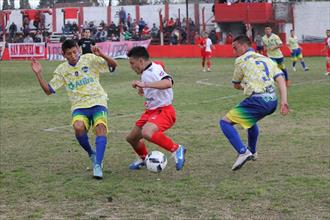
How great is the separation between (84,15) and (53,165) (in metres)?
45.3

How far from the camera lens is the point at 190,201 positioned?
745 centimetres

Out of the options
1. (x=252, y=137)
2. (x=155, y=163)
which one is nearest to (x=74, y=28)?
(x=252, y=137)

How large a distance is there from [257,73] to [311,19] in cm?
4155

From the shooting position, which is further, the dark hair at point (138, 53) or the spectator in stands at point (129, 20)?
the spectator in stands at point (129, 20)

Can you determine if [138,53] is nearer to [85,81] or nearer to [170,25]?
[85,81]

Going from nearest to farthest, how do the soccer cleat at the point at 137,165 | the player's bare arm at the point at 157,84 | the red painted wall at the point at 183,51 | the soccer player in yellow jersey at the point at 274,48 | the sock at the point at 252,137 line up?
1. the player's bare arm at the point at 157,84
2. the soccer cleat at the point at 137,165
3. the sock at the point at 252,137
4. the soccer player in yellow jersey at the point at 274,48
5. the red painted wall at the point at 183,51

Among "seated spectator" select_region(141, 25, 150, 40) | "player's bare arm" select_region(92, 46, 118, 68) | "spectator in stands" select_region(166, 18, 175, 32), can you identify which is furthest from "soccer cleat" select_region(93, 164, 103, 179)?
"spectator in stands" select_region(166, 18, 175, 32)

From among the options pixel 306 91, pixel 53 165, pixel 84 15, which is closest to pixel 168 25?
pixel 84 15

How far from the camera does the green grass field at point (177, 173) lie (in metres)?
7.13

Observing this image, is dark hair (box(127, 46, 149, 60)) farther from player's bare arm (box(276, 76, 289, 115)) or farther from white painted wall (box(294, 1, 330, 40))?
white painted wall (box(294, 1, 330, 40))

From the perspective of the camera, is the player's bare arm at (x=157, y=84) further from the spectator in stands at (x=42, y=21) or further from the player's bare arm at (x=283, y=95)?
the spectator in stands at (x=42, y=21)

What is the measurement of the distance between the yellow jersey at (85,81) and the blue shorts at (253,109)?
5.78 feet

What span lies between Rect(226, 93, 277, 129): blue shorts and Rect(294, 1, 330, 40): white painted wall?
135 feet

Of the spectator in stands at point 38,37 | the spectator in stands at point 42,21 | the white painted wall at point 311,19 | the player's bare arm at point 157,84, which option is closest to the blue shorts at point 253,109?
the player's bare arm at point 157,84
